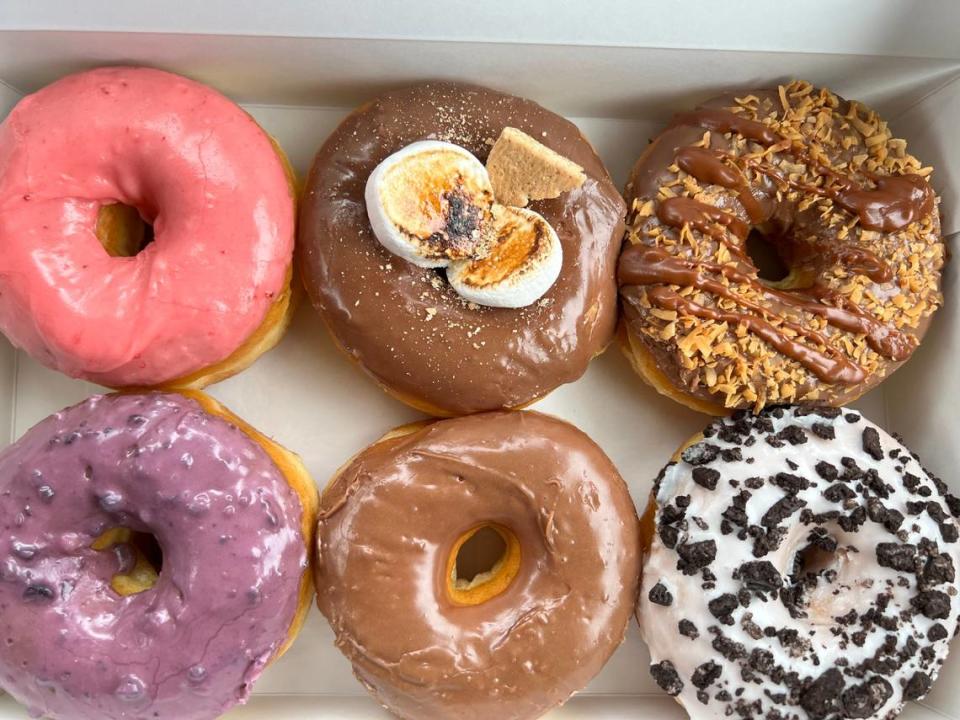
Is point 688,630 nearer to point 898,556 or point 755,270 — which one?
point 898,556

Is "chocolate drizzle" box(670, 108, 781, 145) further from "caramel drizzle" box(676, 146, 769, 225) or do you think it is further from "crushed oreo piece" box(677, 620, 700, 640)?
Result: "crushed oreo piece" box(677, 620, 700, 640)

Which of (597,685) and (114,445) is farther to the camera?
(597,685)

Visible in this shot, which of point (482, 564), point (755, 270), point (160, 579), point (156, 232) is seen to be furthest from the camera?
point (482, 564)

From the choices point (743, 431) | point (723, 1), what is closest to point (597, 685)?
point (743, 431)

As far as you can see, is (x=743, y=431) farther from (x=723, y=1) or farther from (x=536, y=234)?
(x=723, y=1)

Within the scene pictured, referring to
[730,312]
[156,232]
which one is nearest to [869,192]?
[730,312]

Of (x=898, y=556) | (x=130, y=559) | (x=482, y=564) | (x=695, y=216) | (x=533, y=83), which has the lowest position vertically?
(x=482, y=564)
